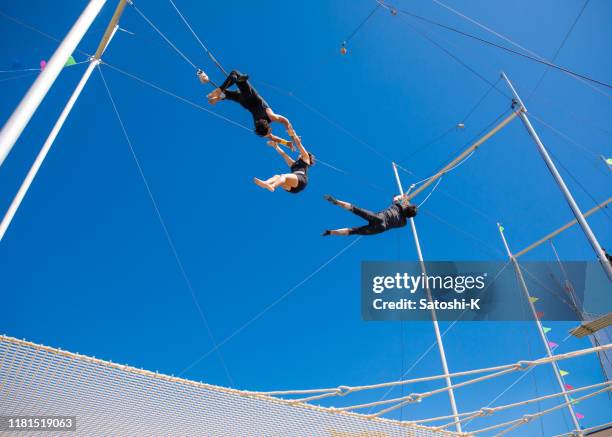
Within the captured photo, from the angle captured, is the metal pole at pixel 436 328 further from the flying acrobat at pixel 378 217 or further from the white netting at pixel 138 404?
the white netting at pixel 138 404

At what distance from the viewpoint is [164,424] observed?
13.0 feet

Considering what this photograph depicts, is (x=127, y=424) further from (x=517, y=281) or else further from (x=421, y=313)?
(x=517, y=281)

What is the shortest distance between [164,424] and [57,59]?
10.9ft

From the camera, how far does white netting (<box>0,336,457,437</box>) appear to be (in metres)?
3.23

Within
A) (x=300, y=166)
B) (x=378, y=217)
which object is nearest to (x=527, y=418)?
(x=378, y=217)

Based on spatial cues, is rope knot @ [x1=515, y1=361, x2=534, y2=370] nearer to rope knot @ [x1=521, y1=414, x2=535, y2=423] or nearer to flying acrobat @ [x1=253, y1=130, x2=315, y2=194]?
rope knot @ [x1=521, y1=414, x2=535, y2=423]

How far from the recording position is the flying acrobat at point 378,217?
190 inches

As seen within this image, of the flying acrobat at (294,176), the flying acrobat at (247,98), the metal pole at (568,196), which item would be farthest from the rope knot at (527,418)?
the flying acrobat at (247,98)

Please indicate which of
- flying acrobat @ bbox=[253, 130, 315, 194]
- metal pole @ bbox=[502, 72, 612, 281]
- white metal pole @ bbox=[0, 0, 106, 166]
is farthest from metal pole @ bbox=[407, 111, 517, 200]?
white metal pole @ bbox=[0, 0, 106, 166]

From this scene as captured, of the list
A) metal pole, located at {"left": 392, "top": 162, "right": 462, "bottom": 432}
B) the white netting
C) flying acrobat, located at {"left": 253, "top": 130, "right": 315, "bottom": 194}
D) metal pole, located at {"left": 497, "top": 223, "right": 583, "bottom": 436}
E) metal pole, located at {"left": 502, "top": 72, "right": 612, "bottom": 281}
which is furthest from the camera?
metal pole, located at {"left": 497, "top": 223, "right": 583, "bottom": 436}

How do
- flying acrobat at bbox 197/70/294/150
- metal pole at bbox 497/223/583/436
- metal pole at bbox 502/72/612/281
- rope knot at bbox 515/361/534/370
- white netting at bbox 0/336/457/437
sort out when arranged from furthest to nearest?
metal pole at bbox 497/223/583/436, metal pole at bbox 502/72/612/281, flying acrobat at bbox 197/70/294/150, rope knot at bbox 515/361/534/370, white netting at bbox 0/336/457/437

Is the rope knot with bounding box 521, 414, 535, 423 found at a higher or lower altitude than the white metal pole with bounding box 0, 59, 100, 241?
lower

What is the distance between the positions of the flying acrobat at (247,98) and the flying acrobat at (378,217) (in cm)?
113

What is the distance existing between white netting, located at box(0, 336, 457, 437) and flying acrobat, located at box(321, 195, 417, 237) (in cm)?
198
